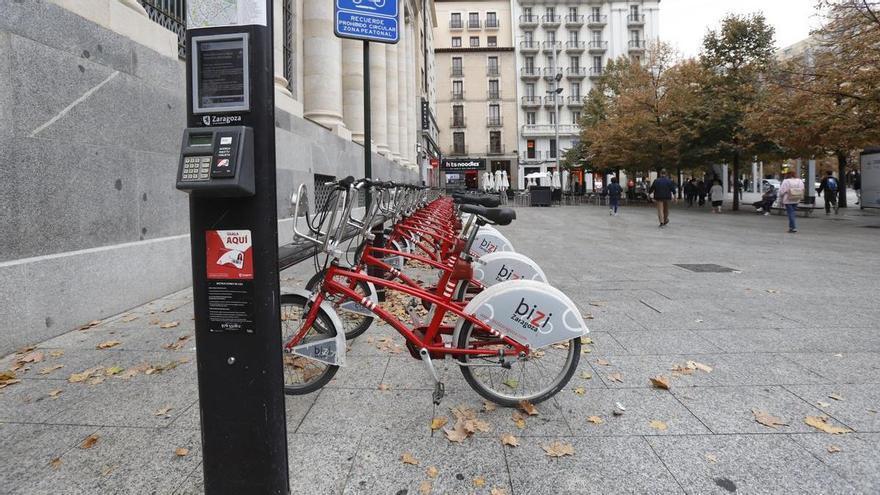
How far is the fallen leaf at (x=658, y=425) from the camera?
290cm

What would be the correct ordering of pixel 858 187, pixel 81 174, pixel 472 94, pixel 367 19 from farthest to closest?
pixel 472 94 < pixel 858 187 < pixel 367 19 < pixel 81 174

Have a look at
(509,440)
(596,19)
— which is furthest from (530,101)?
(509,440)

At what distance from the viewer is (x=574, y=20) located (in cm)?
6475

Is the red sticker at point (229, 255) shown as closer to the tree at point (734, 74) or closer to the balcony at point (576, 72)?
the tree at point (734, 74)

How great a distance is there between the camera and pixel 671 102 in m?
26.9

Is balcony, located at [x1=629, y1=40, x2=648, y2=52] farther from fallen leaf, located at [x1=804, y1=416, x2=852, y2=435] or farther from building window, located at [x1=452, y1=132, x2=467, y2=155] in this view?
fallen leaf, located at [x1=804, y1=416, x2=852, y2=435]

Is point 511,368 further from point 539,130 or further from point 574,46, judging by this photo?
point 574,46

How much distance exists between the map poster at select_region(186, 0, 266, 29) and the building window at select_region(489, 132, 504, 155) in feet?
208

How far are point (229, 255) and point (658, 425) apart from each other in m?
2.47

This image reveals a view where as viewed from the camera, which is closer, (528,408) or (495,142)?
(528,408)

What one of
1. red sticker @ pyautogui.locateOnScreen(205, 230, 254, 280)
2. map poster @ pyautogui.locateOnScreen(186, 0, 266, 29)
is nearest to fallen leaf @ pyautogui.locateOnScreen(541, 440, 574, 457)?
red sticker @ pyautogui.locateOnScreen(205, 230, 254, 280)

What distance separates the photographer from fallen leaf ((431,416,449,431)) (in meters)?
2.94

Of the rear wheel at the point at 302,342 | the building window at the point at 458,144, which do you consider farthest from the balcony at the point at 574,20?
the rear wheel at the point at 302,342

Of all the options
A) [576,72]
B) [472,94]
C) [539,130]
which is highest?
[576,72]
